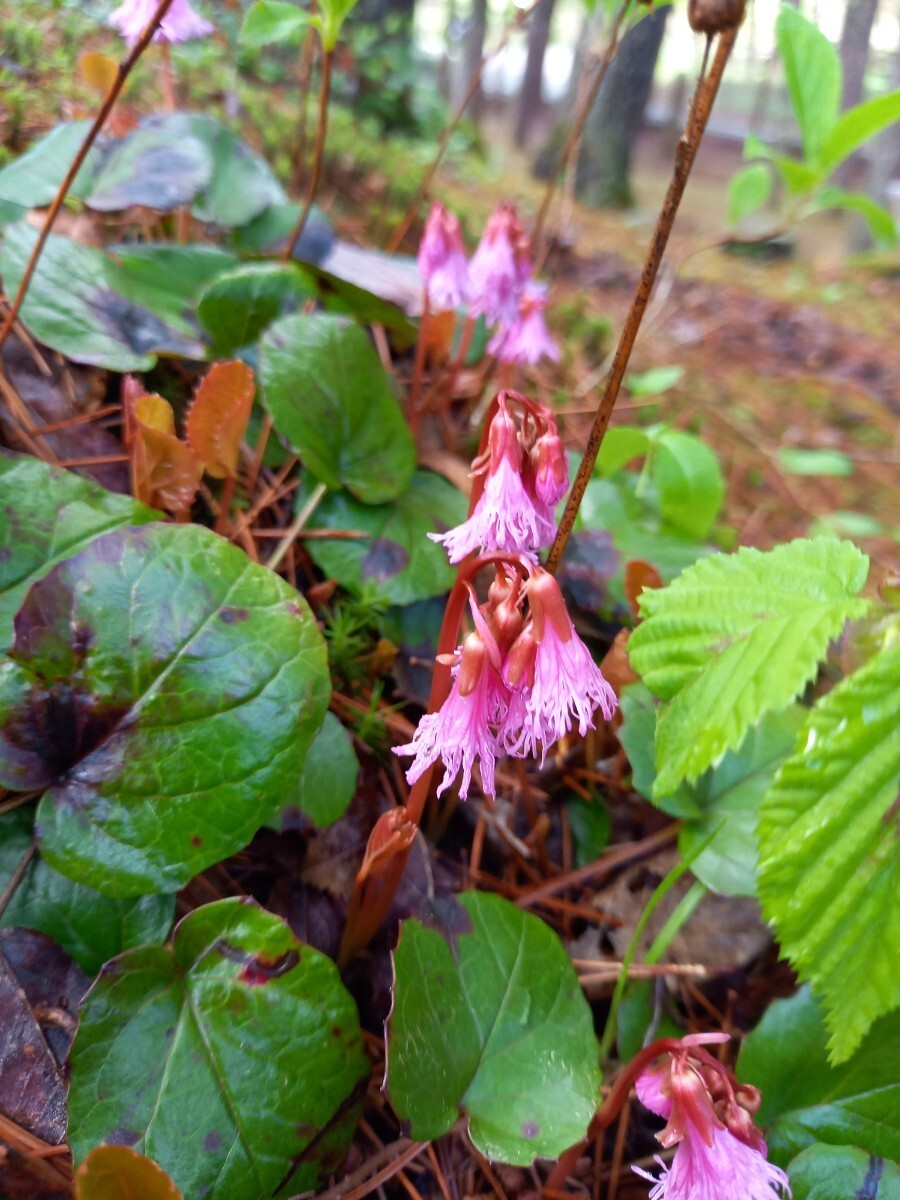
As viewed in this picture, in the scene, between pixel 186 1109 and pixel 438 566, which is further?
pixel 438 566

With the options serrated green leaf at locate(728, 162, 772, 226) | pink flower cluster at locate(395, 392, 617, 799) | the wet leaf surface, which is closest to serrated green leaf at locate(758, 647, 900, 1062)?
pink flower cluster at locate(395, 392, 617, 799)

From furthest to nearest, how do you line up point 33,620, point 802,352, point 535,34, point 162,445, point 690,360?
point 535,34, point 802,352, point 690,360, point 162,445, point 33,620

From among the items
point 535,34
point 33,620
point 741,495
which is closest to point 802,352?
point 741,495

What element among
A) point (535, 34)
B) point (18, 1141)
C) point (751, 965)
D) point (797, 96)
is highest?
point (535, 34)

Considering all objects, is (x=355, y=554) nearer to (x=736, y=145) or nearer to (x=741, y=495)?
(x=741, y=495)

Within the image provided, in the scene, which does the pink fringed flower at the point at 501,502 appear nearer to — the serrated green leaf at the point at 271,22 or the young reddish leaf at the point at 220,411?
the young reddish leaf at the point at 220,411

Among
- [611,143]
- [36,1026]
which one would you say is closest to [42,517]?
[36,1026]
